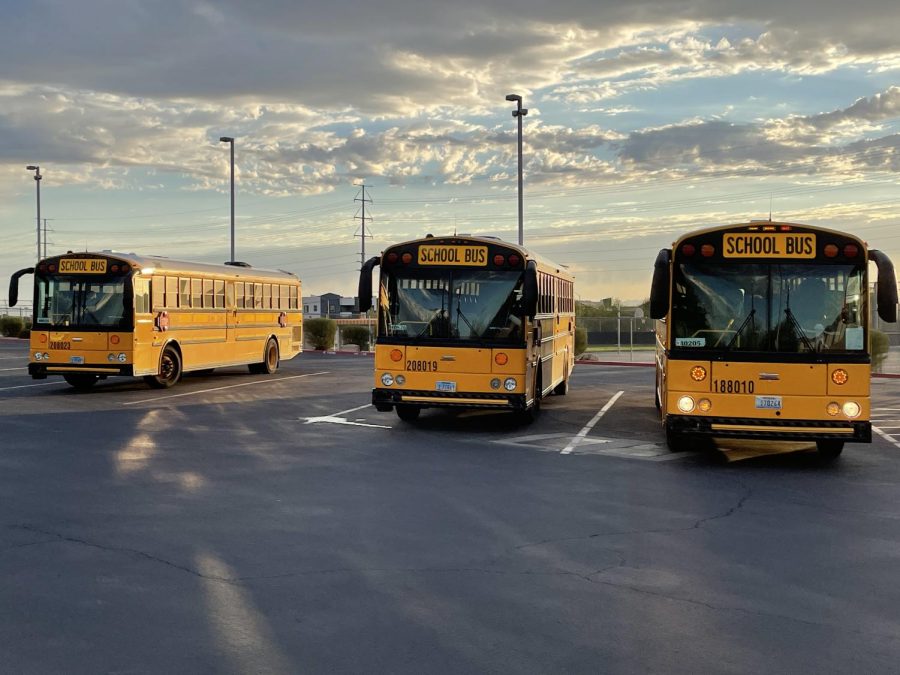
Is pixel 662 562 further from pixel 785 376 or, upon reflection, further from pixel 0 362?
pixel 0 362

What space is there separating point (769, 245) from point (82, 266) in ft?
50.0

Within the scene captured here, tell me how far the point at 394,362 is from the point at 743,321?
5.63 m

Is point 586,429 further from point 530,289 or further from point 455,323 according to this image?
point 455,323

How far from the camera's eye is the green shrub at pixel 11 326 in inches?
2237

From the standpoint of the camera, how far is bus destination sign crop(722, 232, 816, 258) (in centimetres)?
1266

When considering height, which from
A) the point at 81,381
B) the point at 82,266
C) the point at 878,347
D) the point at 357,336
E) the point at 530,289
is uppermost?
the point at 82,266

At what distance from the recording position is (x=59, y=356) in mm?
21734

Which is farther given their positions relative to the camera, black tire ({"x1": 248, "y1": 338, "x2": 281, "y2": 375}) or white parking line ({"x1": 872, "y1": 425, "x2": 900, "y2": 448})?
black tire ({"x1": 248, "y1": 338, "x2": 281, "y2": 375})

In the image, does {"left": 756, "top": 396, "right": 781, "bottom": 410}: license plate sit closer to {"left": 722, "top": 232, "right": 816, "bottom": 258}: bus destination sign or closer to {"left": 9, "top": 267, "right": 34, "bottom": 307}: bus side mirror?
{"left": 722, "top": 232, "right": 816, "bottom": 258}: bus destination sign

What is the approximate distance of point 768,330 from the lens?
41.3 feet

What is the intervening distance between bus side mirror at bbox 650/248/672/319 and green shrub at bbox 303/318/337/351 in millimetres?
31414

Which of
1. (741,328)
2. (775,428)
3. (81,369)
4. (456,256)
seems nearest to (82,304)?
(81,369)

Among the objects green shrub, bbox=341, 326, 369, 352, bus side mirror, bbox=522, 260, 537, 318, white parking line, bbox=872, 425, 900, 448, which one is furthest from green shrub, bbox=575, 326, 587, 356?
bus side mirror, bbox=522, 260, 537, 318

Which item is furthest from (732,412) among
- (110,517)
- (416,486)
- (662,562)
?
(110,517)
